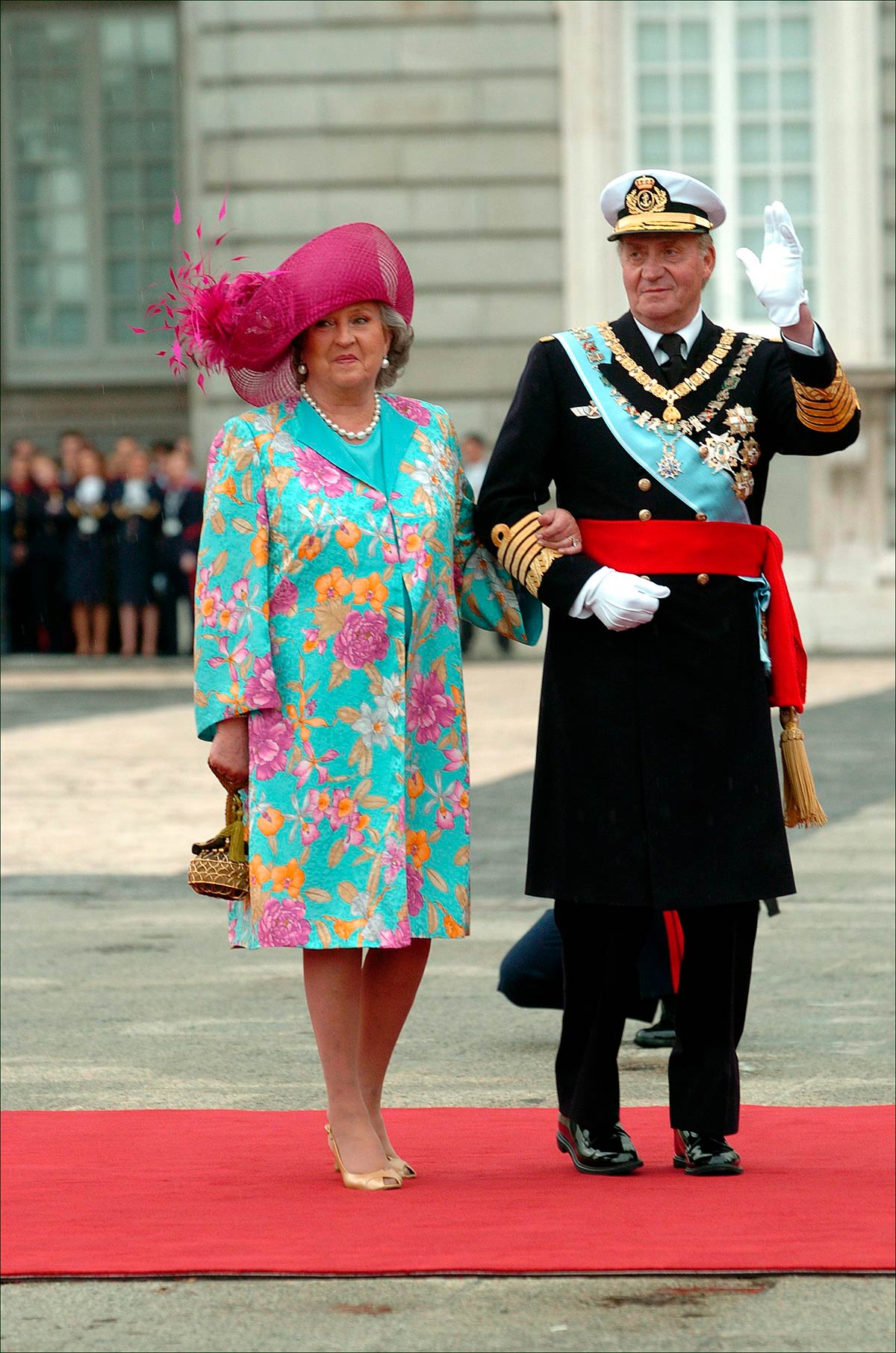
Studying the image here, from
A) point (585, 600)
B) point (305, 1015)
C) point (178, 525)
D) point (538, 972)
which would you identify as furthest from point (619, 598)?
point (178, 525)

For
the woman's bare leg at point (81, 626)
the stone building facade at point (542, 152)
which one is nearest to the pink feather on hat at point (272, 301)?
the stone building facade at point (542, 152)

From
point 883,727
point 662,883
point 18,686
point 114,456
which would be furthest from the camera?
point 114,456

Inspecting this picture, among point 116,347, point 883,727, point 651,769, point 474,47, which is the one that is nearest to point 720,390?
point 651,769

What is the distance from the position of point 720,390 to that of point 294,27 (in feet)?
48.4

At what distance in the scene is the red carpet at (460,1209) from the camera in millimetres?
3920

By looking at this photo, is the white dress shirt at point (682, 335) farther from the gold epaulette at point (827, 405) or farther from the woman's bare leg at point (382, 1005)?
the woman's bare leg at point (382, 1005)

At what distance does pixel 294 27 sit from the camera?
59.4ft

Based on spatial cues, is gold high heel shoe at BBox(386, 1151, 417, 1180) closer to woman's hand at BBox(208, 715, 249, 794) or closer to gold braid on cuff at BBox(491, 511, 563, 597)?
woman's hand at BBox(208, 715, 249, 794)

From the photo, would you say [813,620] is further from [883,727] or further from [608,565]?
[608,565]

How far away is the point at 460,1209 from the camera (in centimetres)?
411

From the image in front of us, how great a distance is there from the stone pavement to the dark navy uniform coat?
688 millimetres

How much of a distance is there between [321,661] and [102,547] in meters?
14.6

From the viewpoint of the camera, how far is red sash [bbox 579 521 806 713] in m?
4.04

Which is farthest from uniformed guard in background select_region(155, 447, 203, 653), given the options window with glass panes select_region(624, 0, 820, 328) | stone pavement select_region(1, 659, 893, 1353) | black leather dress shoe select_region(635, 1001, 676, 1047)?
black leather dress shoe select_region(635, 1001, 676, 1047)
